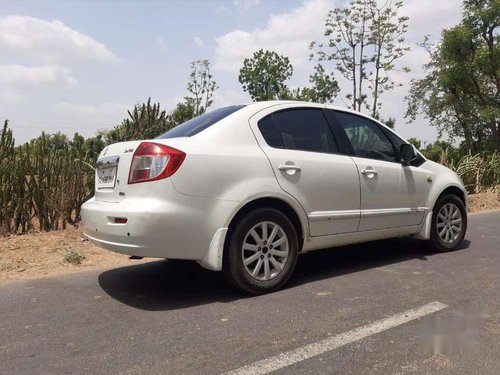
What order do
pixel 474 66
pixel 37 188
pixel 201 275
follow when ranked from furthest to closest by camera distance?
pixel 474 66 < pixel 37 188 < pixel 201 275

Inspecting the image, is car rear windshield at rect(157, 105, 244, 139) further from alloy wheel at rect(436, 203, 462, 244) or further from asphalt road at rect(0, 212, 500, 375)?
alloy wheel at rect(436, 203, 462, 244)

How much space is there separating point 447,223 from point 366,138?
1.59m

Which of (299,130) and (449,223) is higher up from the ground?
(299,130)

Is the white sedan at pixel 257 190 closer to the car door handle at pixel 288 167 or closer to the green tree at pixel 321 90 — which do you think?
the car door handle at pixel 288 167

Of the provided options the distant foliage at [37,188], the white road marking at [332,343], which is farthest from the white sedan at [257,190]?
the distant foliage at [37,188]

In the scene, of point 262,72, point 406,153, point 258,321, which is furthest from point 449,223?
point 262,72

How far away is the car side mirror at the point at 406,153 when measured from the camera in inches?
207

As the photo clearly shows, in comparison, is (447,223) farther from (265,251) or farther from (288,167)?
(265,251)

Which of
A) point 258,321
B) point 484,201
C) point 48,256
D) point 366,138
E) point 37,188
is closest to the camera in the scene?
point 258,321

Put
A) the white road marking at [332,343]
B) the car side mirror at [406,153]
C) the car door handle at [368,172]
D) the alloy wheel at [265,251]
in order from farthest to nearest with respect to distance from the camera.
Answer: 1. the car side mirror at [406,153]
2. the car door handle at [368,172]
3. the alloy wheel at [265,251]
4. the white road marking at [332,343]

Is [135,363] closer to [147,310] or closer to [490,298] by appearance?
[147,310]

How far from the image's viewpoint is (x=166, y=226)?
3668 millimetres

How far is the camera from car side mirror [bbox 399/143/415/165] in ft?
17.3

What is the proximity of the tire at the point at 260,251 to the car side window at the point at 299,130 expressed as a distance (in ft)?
2.23
